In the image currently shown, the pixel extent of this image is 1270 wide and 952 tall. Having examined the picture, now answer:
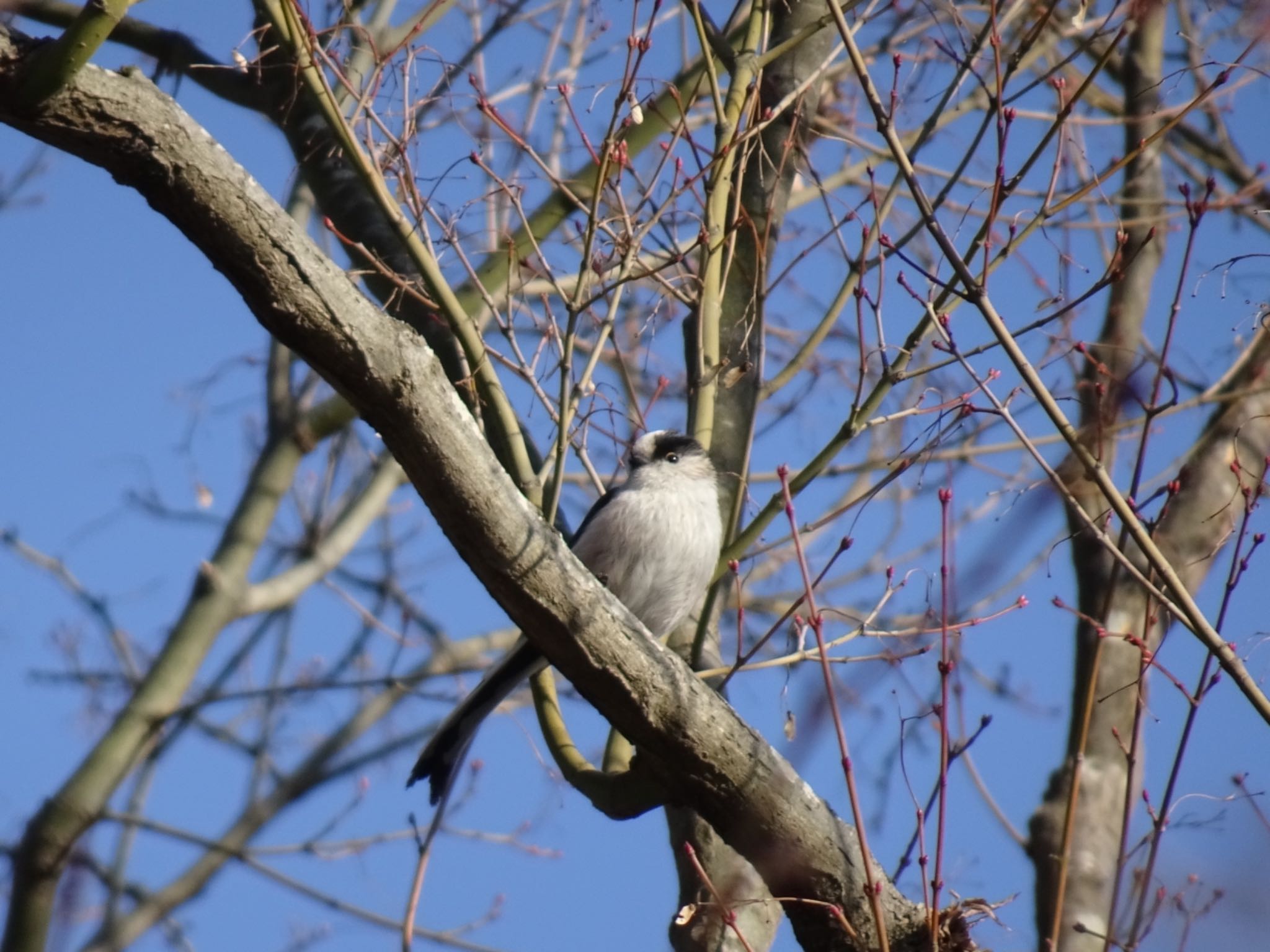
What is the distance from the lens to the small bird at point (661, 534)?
4535 millimetres

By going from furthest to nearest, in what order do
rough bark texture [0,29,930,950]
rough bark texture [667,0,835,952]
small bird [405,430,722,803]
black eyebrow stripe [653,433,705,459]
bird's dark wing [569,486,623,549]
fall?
bird's dark wing [569,486,623,549] → small bird [405,430,722,803] → black eyebrow stripe [653,433,705,459] → rough bark texture [667,0,835,952] → rough bark texture [0,29,930,950]

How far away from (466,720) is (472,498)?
5.34ft

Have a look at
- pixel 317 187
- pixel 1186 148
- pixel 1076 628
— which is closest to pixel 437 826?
pixel 317 187

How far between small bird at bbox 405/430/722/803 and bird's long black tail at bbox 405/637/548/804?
51 centimetres

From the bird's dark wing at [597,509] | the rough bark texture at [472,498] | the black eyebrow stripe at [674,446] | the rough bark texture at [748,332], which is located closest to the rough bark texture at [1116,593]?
the rough bark texture at [748,332]

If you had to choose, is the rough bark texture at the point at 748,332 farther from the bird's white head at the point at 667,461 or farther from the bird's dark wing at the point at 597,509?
the bird's dark wing at the point at 597,509

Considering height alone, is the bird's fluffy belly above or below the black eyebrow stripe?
below

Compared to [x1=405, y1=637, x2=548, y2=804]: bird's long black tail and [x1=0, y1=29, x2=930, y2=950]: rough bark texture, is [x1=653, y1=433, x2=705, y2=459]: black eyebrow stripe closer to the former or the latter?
[x1=405, y1=637, x2=548, y2=804]: bird's long black tail

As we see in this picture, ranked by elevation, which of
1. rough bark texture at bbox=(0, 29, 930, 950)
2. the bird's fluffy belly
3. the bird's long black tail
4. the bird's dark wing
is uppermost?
the bird's dark wing

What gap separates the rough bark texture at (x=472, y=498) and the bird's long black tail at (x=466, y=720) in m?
0.87

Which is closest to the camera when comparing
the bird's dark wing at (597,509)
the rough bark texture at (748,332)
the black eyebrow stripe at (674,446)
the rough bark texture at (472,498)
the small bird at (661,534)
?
the rough bark texture at (472,498)

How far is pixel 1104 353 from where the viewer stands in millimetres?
5027

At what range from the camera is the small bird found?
4535 mm

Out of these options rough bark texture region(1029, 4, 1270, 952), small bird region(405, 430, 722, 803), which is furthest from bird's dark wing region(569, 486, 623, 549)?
rough bark texture region(1029, 4, 1270, 952)
